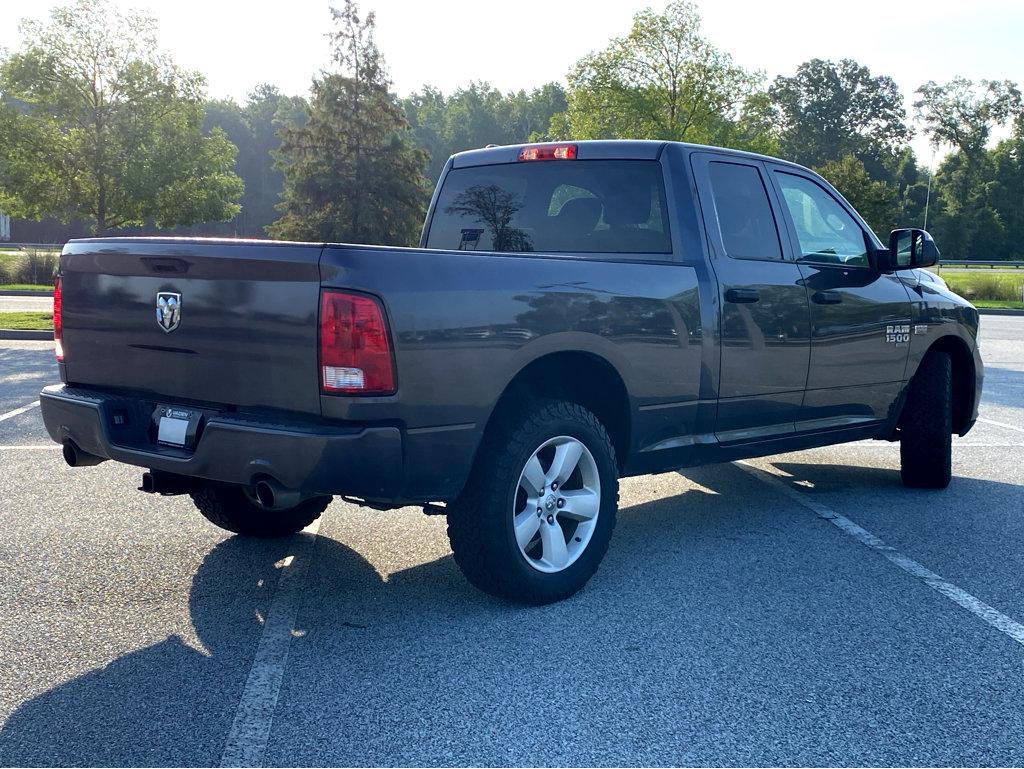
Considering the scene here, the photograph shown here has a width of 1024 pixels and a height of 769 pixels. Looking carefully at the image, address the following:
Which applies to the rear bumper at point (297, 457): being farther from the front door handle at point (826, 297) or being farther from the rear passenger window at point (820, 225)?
the rear passenger window at point (820, 225)

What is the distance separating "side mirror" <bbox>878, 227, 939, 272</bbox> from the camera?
613 cm

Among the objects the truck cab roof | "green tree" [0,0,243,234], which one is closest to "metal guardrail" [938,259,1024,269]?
"green tree" [0,0,243,234]

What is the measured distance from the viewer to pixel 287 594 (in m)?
4.54

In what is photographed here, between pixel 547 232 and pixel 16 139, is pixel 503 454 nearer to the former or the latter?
pixel 547 232

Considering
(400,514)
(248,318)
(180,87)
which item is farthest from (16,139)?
(248,318)

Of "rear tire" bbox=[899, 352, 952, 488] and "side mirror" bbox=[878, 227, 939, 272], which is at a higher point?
"side mirror" bbox=[878, 227, 939, 272]

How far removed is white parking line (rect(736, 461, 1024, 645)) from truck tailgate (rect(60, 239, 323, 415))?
279 centimetres

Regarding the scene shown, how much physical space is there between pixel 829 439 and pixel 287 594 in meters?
3.16

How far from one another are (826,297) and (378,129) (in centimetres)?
5552

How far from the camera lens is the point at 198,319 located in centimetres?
399

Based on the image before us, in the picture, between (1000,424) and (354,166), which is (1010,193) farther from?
(1000,424)

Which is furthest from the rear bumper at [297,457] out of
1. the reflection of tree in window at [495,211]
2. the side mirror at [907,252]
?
the side mirror at [907,252]

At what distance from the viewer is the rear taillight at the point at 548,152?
557 centimetres

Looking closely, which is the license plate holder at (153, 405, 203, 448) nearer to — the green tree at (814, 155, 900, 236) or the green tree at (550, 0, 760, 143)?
the green tree at (550, 0, 760, 143)
